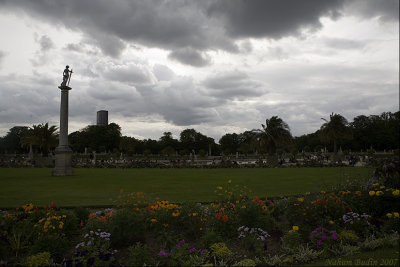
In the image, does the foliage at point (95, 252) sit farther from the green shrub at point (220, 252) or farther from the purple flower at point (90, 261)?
the green shrub at point (220, 252)

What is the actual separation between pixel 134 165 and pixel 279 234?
32.8 metres

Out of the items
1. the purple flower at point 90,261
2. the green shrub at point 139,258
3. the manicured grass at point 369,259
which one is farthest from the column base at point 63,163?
the manicured grass at point 369,259

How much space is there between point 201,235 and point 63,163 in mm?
22828

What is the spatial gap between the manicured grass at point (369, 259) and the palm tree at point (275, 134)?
33.8 metres

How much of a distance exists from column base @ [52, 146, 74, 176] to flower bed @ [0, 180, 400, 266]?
64.5ft

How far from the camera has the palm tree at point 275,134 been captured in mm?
39125

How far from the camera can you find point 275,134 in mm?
39531

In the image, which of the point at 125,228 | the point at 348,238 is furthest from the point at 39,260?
the point at 348,238

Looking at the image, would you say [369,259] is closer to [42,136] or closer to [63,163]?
[63,163]

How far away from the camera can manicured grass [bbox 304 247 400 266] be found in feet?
16.7

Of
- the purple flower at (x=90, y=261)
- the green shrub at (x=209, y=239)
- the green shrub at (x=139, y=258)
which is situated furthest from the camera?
the green shrub at (x=209, y=239)

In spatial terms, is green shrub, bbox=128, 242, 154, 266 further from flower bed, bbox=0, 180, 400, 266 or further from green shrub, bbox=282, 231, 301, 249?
green shrub, bbox=282, 231, 301, 249

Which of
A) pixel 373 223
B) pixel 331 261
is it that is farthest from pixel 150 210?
pixel 373 223

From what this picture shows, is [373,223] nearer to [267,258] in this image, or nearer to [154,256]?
[267,258]
